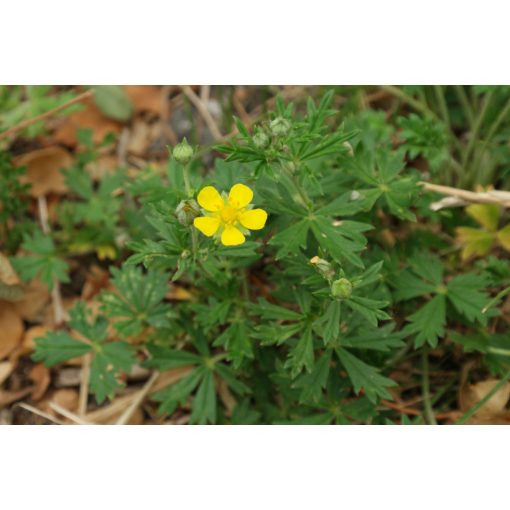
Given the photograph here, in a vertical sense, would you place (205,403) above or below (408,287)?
below

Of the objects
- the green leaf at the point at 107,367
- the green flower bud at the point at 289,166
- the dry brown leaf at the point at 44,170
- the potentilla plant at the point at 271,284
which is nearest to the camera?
the potentilla plant at the point at 271,284

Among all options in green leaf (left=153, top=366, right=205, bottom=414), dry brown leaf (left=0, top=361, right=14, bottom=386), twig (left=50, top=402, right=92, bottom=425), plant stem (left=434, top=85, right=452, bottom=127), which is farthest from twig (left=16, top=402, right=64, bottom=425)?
plant stem (left=434, top=85, right=452, bottom=127)

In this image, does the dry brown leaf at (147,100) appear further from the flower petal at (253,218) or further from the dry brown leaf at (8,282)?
the flower petal at (253,218)

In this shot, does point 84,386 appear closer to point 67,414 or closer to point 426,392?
point 67,414

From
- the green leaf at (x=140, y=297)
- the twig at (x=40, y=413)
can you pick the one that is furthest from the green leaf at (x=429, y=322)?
the twig at (x=40, y=413)

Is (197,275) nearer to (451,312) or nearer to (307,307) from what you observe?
(307,307)

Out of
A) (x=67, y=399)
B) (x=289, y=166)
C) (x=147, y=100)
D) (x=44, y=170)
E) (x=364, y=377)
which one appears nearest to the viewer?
(x=289, y=166)

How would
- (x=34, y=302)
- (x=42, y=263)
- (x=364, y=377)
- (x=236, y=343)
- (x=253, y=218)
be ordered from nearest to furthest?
(x=253, y=218) → (x=364, y=377) → (x=236, y=343) → (x=42, y=263) → (x=34, y=302)

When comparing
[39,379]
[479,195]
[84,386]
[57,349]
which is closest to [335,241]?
[479,195]
